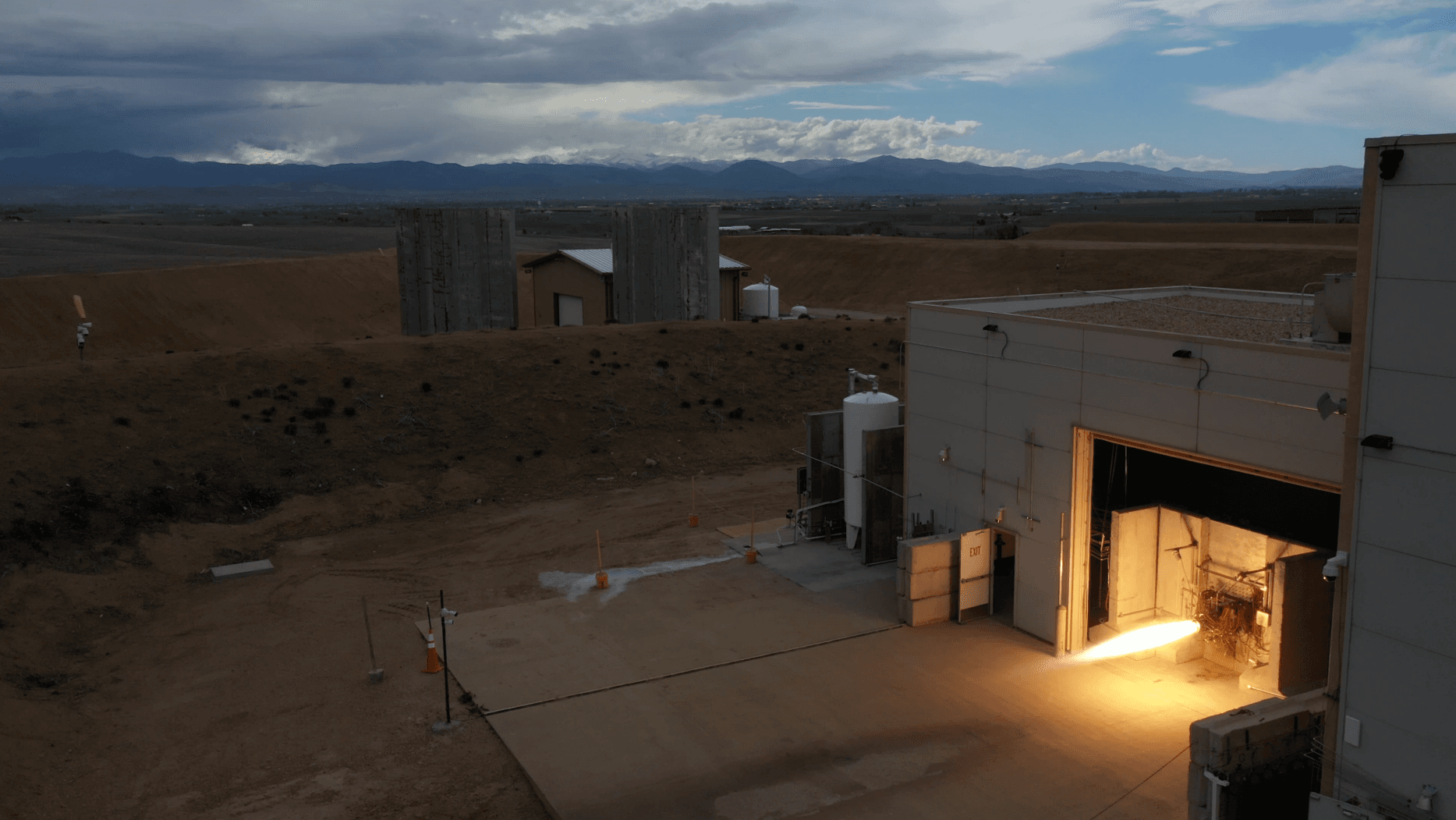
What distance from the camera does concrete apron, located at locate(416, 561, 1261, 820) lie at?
41.2ft

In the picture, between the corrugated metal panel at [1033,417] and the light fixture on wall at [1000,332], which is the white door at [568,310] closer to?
the light fixture on wall at [1000,332]

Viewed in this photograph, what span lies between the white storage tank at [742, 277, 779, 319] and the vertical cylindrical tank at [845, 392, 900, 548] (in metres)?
22.2

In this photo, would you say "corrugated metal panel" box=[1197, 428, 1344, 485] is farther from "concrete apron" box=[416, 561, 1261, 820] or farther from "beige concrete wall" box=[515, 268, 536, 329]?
"beige concrete wall" box=[515, 268, 536, 329]

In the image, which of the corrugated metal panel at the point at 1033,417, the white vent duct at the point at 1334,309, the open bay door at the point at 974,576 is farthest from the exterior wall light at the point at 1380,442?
the open bay door at the point at 974,576

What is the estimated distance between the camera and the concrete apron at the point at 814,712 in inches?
494

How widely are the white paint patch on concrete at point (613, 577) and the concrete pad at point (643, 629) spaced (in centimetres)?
7

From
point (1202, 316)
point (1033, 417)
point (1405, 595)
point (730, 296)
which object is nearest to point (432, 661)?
point (1033, 417)

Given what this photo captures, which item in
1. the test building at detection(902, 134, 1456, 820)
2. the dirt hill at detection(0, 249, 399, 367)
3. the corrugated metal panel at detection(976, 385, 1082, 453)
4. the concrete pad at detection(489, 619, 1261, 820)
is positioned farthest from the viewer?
the dirt hill at detection(0, 249, 399, 367)

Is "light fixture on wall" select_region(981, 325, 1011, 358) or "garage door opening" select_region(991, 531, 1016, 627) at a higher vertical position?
"light fixture on wall" select_region(981, 325, 1011, 358)

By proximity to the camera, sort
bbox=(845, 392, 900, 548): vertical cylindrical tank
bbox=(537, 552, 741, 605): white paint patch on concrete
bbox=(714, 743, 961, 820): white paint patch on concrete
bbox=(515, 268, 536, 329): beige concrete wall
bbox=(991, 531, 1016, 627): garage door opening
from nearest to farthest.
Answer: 1. bbox=(714, 743, 961, 820): white paint patch on concrete
2. bbox=(991, 531, 1016, 627): garage door opening
3. bbox=(537, 552, 741, 605): white paint patch on concrete
4. bbox=(845, 392, 900, 548): vertical cylindrical tank
5. bbox=(515, 268, 536, 329): beige concrete wall

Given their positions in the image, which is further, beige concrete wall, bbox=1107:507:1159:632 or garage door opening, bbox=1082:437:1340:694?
beige concrete wall, bbox=1107:507:1159:632

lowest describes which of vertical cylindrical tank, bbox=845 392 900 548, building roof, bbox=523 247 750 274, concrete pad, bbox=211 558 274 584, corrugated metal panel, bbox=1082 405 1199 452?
concrete pad, bbox=211 558 274 584

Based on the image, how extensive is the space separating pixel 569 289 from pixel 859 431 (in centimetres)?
2599

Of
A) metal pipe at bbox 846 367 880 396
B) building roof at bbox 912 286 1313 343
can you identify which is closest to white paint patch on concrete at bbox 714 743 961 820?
building roof at bbox 912 286 1313 343
